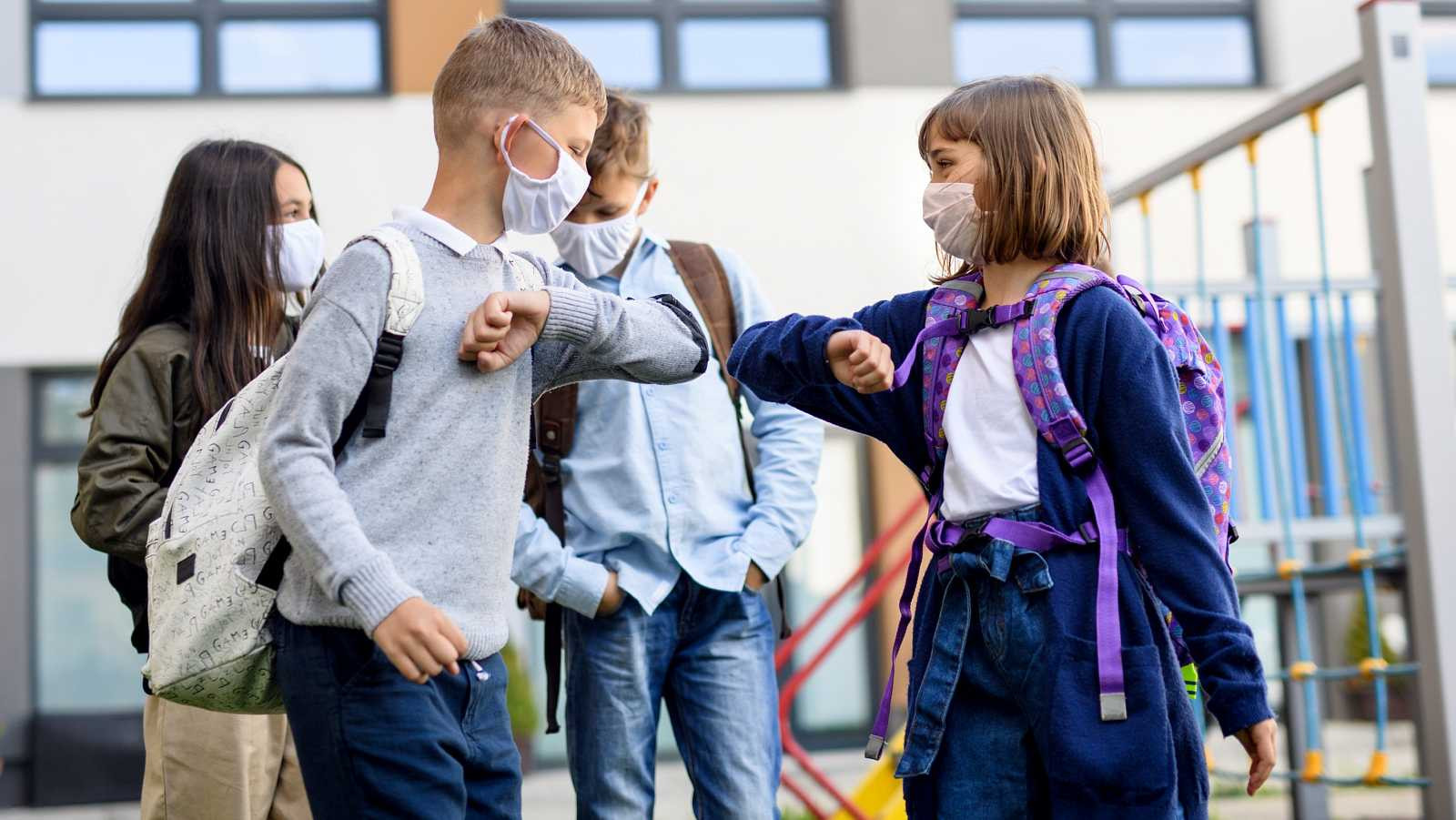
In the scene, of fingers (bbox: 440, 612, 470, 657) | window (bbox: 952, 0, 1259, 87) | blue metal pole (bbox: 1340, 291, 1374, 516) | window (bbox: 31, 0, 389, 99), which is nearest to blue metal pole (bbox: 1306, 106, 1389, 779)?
blue metal pole (bbox: 1340, 291, 1374, 516)

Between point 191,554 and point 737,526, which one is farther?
point 737,526

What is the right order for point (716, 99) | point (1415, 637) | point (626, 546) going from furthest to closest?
point (716, 99), point (1415, 637), point (626, 546)

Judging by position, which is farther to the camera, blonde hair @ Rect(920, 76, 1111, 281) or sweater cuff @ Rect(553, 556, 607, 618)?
sweater cuff @ Rect(553, 556, 607, 618)

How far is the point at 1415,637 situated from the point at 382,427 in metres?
3.23

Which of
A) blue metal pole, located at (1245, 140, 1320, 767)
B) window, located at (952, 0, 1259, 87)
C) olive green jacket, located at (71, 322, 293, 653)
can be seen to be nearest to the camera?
olive green jacket, located at (71, 322, 293, 653)

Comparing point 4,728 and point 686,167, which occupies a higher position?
point 686,167

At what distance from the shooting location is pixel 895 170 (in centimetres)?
896

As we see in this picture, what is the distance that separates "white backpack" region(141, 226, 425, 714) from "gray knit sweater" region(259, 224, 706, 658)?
3 cm

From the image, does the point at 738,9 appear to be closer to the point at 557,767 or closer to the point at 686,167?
the point at 686,167

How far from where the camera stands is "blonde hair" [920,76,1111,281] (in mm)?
2264

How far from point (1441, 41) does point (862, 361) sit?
8.96 m

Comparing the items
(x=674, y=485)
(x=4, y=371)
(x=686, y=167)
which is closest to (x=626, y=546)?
(x=674, y=485)

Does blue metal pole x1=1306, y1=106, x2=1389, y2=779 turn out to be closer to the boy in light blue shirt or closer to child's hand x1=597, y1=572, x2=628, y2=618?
the boy in light blue shirt

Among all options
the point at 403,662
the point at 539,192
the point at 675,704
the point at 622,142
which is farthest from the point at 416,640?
the point at 622,142
